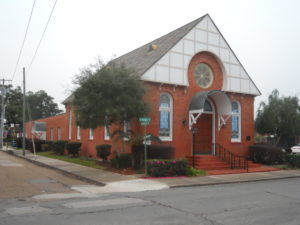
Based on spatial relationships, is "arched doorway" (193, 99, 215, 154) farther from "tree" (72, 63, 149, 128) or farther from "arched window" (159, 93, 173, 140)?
"tree" (72, 63, 149, 128)

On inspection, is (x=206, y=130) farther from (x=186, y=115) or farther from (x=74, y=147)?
(x=74, y=147)

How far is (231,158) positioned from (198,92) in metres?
4.44

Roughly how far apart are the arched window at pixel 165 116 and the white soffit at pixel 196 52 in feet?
3.54

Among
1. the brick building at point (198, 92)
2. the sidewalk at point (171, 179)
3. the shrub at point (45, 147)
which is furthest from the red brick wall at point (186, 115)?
the shrub at point (45, 147)

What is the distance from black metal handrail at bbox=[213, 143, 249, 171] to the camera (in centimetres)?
1925

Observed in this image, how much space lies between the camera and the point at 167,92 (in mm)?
19594

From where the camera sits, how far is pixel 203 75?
21.4 meters

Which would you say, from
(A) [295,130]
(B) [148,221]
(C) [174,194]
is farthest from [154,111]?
(A) [295,130]

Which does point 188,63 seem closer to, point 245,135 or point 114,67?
point 114,67

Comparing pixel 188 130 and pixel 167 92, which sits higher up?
pixel 167 92

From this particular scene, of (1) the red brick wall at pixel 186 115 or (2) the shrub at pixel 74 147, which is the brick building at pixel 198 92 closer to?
(1) the red brick wall at pixel 186 115

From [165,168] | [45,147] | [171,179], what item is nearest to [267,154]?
[165,168]

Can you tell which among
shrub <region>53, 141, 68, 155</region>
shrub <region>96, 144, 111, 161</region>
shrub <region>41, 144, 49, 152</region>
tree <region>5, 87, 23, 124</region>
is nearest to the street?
shrub <region>96, 144, 111, 161</region>

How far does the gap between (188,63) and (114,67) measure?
5.07m
